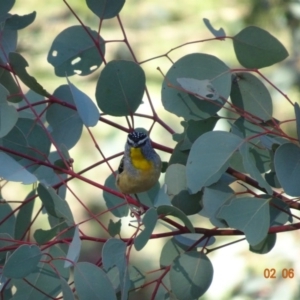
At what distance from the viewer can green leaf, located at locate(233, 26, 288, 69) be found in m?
1.50

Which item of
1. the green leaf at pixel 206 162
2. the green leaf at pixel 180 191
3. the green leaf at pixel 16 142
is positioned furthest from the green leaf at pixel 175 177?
the green leaf at pixel 16 142

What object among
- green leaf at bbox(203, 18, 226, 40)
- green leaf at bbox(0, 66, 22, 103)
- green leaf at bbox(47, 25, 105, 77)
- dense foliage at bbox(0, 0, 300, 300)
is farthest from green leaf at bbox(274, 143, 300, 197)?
green leaf at bbox(0, 66, 22, 103)

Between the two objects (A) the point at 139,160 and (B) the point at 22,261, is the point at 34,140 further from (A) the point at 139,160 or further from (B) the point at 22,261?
(A) the point at 139,160

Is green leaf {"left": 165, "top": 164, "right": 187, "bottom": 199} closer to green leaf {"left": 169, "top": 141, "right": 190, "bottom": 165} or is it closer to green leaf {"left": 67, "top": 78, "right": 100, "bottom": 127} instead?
green leaf {"left": 169, "top": 141, "right": 190, "bottom": 165}

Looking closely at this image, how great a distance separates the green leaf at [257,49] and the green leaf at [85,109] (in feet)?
1.28

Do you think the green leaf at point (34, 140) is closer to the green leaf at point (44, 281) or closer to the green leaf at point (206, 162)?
the green leaf at point (44, 281)

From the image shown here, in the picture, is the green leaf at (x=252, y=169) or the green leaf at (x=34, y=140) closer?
the green leaf at (x=252, y=169)

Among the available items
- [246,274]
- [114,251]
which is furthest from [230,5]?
[114,251]

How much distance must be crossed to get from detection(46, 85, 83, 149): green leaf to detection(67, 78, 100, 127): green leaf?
27 cm

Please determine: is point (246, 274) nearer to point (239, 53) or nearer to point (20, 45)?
point (239, 53)

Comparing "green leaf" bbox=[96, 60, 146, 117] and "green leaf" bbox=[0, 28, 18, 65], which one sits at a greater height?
"green leaf" bbox=[0, 28, 18, 65]

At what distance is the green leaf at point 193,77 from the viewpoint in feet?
5.00

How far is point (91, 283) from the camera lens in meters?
1.29

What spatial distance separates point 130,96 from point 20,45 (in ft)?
9.14
